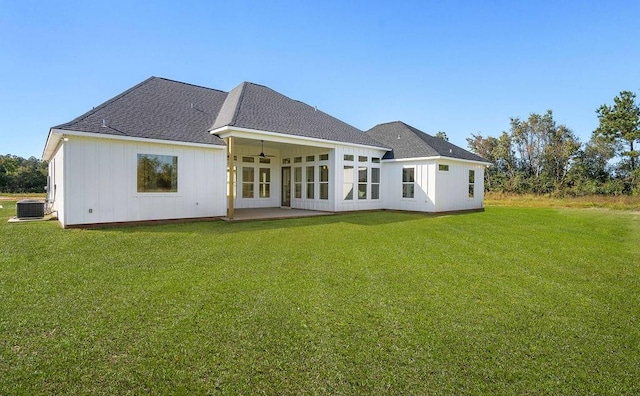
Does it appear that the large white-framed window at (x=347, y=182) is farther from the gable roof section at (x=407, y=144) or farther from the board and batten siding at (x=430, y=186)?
the gable roof section at (x=407, y=144)

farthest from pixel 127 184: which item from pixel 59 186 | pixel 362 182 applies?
pixel 362 182

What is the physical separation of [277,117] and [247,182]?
3768mm

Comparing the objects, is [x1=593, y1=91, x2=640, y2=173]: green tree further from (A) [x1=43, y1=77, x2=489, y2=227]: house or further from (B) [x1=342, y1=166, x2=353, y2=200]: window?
(B) [x1=342, y1=166, x2=353, y2=200]: window

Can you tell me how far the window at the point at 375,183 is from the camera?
1474 centimetres

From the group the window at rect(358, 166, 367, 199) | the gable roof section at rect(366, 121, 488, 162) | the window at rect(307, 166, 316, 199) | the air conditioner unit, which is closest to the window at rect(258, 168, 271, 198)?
the window at rect(307, 166, 316, 199)

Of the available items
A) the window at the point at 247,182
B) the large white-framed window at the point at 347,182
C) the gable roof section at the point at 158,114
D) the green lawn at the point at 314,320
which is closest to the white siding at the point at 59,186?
the gable roof section at the point at 158,114

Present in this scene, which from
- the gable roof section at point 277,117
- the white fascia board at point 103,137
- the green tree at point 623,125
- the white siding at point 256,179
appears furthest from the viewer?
the green tree at point 623,125

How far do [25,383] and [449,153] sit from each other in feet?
49.8

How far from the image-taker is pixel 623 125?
24766 millimetres

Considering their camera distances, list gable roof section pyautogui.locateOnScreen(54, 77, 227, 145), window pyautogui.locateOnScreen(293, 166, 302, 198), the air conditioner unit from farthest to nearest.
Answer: window pyautogui.locateOnScreen(293, 166, 302, 198), the air conditioner unit, gable roof section pyautogui.locateOnScreen(54, 77, 227, 145)

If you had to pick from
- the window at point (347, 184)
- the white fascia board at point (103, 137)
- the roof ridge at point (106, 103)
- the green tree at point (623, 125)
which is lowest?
the window at point (347, 184)

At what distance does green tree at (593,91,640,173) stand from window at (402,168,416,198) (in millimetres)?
21186

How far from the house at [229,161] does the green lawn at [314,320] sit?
3123mm

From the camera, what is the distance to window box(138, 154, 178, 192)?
30.5 ft
